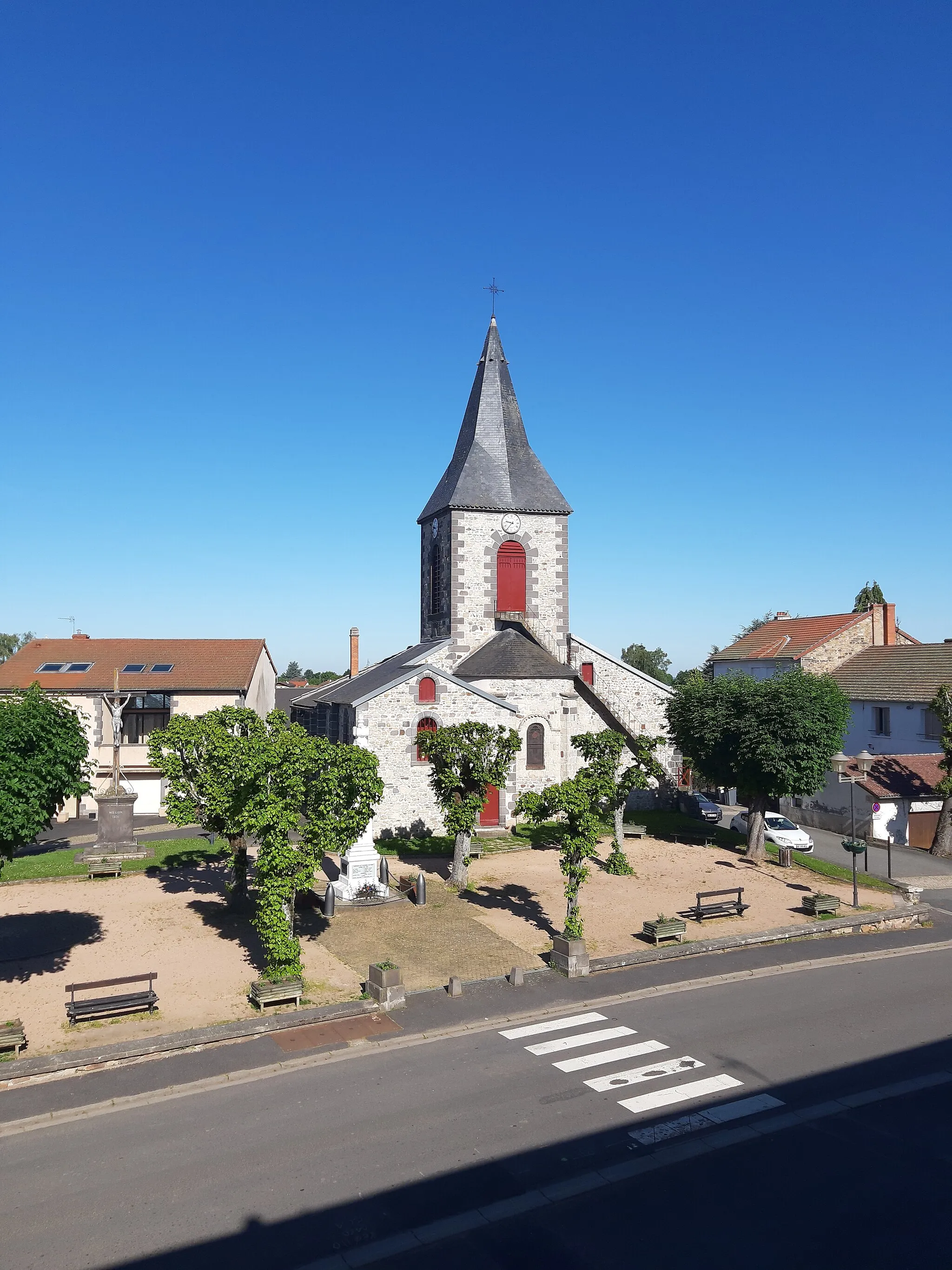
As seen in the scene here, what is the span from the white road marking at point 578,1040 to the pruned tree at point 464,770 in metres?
10.4

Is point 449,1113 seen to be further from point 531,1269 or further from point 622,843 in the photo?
point 622,843

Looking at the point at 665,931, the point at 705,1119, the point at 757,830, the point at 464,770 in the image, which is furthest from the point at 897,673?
the point at 705,1119

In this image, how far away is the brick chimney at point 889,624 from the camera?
4769 cm

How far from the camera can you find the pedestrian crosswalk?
12000mm

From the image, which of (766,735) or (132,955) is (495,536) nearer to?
(766,735)

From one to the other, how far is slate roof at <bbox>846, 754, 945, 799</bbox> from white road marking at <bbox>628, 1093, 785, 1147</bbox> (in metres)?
21.6

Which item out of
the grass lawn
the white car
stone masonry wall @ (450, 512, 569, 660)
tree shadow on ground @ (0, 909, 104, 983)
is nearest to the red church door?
stone masonry wall @ (450, 512, 569, 660)

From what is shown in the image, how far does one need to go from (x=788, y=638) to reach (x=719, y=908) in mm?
30934

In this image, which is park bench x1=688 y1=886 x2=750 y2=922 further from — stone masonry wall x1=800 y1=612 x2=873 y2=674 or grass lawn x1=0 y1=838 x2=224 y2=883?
stone masonry wall x1=800 y1=612 x2=873 y2=674

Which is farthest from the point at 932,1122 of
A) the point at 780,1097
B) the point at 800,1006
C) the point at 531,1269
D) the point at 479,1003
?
Answer: the point at 479,1003

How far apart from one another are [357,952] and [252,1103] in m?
7.33

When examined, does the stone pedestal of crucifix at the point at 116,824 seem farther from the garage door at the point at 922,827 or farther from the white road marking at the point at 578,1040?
the garage door at the point at 922,827

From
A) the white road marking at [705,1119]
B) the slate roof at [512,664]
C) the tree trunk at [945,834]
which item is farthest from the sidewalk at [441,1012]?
the slate roof at [512,664]

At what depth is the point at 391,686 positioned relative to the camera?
99.7ft
